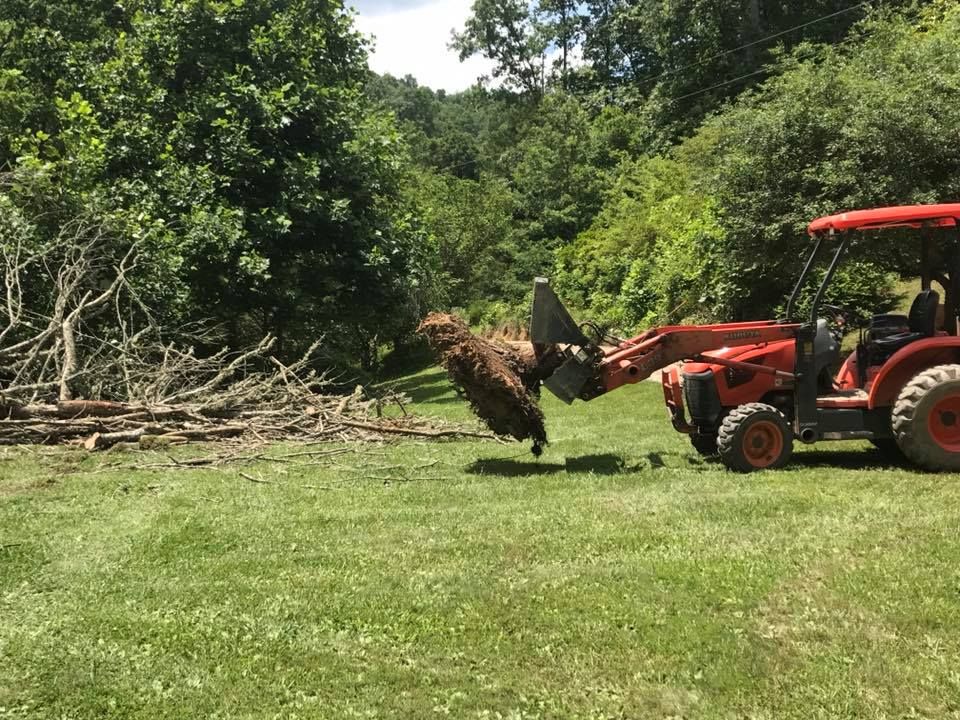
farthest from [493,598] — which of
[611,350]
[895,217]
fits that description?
[895,217]

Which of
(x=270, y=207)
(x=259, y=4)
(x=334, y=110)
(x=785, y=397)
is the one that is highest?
(x=259, y=4)

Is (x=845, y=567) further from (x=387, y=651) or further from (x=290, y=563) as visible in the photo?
(x=290, y=563)

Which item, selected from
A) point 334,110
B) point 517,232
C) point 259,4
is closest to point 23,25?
point 259,4

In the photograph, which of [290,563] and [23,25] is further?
[23,25]

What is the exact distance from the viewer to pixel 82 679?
3521mm

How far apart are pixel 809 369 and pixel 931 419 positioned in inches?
40.1

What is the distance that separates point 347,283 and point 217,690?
1456 cm

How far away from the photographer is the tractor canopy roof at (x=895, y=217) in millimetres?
6715

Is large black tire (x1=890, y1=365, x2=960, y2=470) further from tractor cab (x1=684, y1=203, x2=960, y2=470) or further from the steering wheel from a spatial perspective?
the steering wheel

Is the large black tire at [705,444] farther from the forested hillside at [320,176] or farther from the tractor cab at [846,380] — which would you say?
the forested hillside at [320,176]

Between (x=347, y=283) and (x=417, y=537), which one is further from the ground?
(x=347, y=283)

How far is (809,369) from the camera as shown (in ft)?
23.1

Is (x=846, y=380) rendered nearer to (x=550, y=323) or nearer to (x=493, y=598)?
(x=550, y=323)

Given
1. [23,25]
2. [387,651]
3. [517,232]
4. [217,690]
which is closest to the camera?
[217,690]
